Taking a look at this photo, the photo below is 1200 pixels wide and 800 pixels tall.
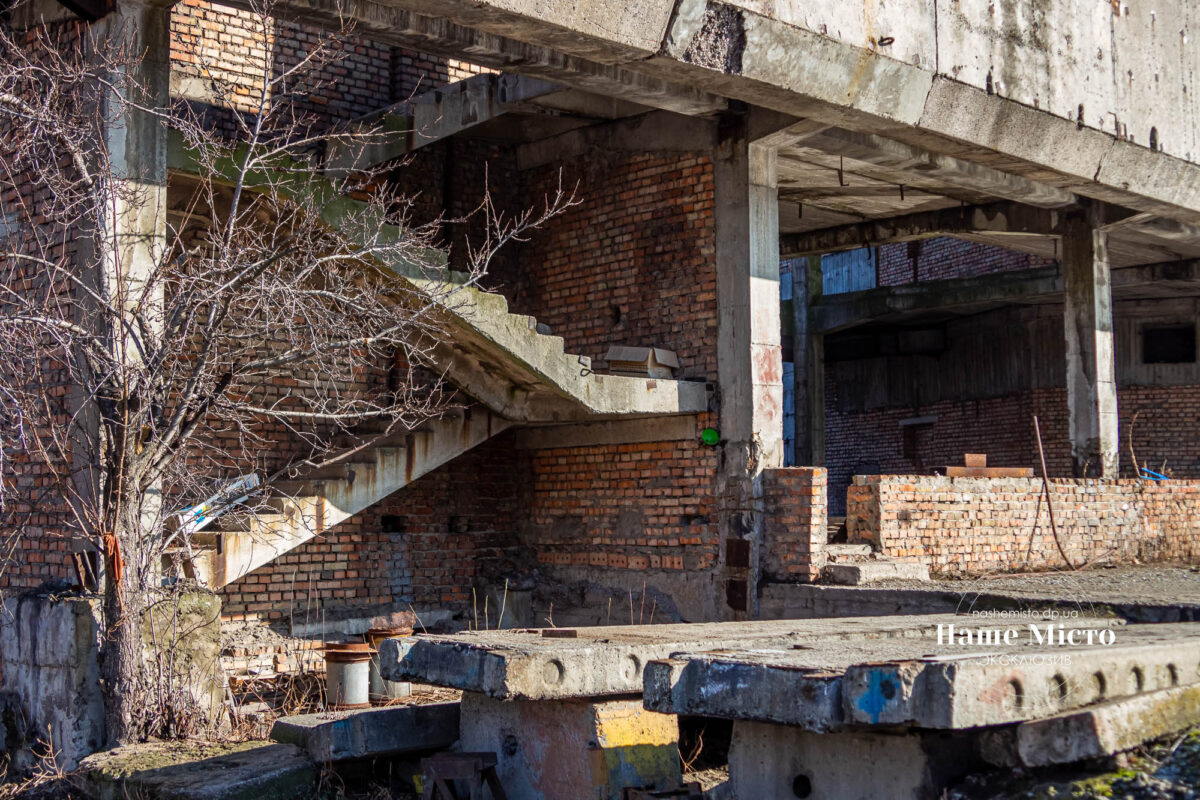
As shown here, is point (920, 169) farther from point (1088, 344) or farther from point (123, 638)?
point (123, 638)

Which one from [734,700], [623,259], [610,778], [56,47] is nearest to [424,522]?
[623,259]

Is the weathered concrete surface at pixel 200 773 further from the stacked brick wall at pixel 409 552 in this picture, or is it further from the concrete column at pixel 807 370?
the concrete column at pixel 807 370

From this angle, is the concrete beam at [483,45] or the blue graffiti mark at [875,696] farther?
the concrete beam at [483,45]

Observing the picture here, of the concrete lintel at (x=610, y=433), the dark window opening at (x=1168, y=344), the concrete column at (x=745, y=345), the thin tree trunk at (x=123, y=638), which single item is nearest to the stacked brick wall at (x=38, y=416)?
the thin tree trunk at (x=123, y=638)

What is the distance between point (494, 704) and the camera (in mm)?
6246

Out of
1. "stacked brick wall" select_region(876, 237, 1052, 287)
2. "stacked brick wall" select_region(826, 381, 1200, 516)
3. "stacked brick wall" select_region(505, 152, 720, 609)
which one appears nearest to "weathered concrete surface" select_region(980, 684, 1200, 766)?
"stacked brick wall" select_region(505, 152, 720, 609)

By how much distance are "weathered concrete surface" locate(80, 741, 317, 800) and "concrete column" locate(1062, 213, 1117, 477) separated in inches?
397

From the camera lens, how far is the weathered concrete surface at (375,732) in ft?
20.9

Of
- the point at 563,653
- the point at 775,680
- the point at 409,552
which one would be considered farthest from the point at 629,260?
the point at 775,680

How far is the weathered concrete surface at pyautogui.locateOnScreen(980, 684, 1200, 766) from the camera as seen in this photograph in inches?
165

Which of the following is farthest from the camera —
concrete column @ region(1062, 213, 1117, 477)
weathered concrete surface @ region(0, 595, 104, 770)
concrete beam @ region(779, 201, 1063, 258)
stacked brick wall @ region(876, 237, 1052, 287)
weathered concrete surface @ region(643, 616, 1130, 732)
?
stacked brick wall @ region(876, 237, 1052, 287)

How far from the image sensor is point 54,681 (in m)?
7.28

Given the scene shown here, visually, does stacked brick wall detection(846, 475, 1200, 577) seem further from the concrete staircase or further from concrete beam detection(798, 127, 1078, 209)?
the concrete staircase

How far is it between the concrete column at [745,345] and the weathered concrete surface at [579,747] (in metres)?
4.26
